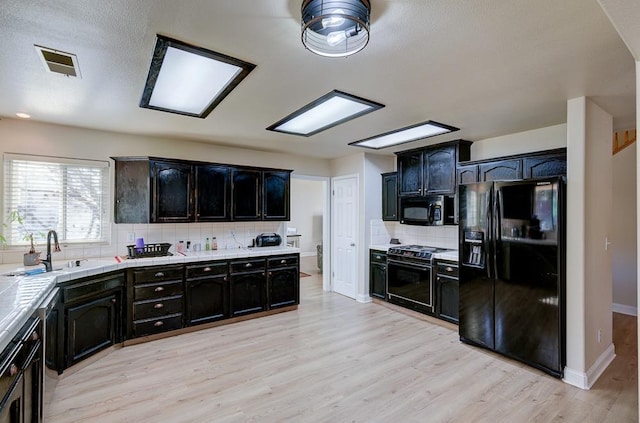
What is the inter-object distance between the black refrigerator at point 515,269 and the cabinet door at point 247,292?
2592 mm

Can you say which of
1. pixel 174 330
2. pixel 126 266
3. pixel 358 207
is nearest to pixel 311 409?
pixel 174 330

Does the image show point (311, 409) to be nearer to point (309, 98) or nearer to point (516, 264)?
point (516, 264)

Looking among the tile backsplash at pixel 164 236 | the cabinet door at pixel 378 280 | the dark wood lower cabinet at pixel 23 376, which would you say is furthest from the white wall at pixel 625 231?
the dark wood lower cabinet at pixel 23 376

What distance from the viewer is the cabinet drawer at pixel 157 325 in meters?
3.54

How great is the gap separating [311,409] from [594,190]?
3092 millimetres

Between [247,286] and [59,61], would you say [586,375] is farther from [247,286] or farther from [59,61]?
[59,61]

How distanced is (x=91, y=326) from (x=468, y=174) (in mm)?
4571

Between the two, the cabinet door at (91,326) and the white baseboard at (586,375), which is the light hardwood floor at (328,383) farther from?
the cabinet door at (91,326)

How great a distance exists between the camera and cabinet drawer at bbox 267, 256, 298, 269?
453 cm

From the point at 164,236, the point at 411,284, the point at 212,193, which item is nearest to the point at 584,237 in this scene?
the point at 411,284

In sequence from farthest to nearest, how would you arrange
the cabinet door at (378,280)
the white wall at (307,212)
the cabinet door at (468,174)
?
the white wall at (307,212) < the cabinet door at (378,280) < the cabinet door at (468,174)

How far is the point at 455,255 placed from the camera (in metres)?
4.07

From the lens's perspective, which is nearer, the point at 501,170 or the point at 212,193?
the point at 501,170

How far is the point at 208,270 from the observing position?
13.2 ft
